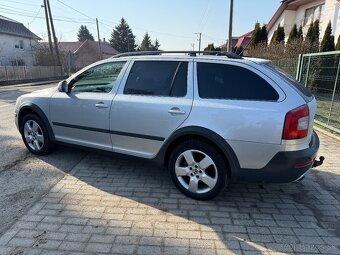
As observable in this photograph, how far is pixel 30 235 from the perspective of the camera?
291cm

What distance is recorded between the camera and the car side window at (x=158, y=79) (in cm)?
366

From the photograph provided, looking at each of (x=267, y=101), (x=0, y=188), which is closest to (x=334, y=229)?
(x=267, y=101)

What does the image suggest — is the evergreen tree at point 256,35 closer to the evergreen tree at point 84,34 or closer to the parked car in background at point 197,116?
the parked car in background at point 197,116

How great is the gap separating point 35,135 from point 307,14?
79.4 ft

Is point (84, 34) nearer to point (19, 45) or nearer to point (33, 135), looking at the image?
point (19, 45)

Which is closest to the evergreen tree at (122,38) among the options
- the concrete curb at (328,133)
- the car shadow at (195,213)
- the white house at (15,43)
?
the white house at (15,43)

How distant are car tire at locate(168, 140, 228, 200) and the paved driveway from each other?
0.53ft

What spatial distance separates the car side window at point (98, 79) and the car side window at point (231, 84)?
1297 mm

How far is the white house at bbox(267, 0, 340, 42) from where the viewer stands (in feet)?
61.0

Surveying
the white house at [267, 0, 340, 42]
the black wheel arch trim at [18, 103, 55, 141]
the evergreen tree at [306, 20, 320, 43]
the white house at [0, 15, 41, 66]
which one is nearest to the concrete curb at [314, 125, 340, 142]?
the black wheel arch trim at [18, 103, 55, 141]

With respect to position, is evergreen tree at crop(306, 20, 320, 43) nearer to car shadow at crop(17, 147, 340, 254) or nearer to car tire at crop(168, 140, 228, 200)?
car shadow at crop(17, 147, 340, 254)

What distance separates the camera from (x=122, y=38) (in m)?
76.2

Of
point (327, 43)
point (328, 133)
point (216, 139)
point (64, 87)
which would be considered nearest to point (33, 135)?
point (64, 87)

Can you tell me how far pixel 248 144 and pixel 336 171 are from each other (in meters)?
2.40
